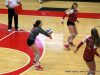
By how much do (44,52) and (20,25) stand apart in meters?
3.77

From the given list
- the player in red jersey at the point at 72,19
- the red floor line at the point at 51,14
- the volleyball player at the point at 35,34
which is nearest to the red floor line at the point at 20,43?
the volleyball player at the point at 35,34

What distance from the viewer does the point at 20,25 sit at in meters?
9.83

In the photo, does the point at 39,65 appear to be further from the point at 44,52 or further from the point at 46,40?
the point at 46,40

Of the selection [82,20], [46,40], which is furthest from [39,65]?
[82,20]

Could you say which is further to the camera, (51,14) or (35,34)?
(51,14)

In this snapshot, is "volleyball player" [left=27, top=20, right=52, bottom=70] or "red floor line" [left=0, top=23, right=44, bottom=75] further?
"red floor line" [left=0, top=23, right=44, bottom=75]

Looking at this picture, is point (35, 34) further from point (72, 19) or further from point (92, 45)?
point (72, 19)

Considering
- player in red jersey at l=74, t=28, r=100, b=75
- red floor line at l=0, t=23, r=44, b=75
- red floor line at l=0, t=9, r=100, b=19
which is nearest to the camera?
player in red jersey at l=74, t=28, r=100, b=75

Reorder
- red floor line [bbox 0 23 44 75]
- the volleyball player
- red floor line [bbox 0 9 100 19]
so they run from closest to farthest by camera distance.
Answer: the volleyball player < red floor line [bbox 0 23 44 75] < red floor line [bbox 0 9 100 19]

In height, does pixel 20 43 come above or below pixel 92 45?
below

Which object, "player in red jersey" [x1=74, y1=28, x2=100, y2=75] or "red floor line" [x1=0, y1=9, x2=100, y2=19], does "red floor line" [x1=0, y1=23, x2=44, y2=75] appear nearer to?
"player in red jersey" [x1=74, y1=28, x2=100, y2=75]

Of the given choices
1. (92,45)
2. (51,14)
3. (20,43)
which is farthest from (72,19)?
(51,14)

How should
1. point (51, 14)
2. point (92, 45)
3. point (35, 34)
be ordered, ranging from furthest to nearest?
1. point (51, 14)
2. point (35, 34)
3. point (92, 45)

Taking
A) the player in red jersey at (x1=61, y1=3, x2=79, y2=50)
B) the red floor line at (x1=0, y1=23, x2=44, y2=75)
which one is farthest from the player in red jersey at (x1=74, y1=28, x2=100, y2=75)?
the player in red jersey at (x1=61, y1=3, x2=79, y2=50)
